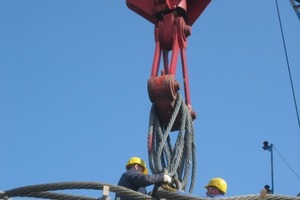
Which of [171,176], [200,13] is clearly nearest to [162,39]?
[200,13]

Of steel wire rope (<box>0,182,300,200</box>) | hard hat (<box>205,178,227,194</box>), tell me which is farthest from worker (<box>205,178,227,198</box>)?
steel wire rope (<box>0,182,300,200</box>)

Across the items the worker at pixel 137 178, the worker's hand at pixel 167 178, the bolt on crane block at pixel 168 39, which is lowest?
the worker's hand at pixel 167 178

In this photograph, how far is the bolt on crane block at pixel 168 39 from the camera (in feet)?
23.9

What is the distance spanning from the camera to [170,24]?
7.96 m

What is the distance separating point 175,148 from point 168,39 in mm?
1588

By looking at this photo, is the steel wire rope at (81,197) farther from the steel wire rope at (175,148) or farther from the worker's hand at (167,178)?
the steel wire rope at (175,148)

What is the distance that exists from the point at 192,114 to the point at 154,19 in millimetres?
1367

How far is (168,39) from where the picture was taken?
311 inches

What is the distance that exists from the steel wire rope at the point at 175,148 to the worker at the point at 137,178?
184 millimetres

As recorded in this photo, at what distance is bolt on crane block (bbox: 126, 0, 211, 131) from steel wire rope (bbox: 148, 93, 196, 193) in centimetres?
17

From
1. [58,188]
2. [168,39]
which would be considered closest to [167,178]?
[58,188]

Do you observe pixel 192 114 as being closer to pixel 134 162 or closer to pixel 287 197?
pixel 134 162

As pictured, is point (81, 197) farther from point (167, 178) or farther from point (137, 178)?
point (137, 178)

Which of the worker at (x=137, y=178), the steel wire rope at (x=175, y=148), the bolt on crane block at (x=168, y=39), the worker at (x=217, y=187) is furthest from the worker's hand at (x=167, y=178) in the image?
the worker at (x=217, y=187)
